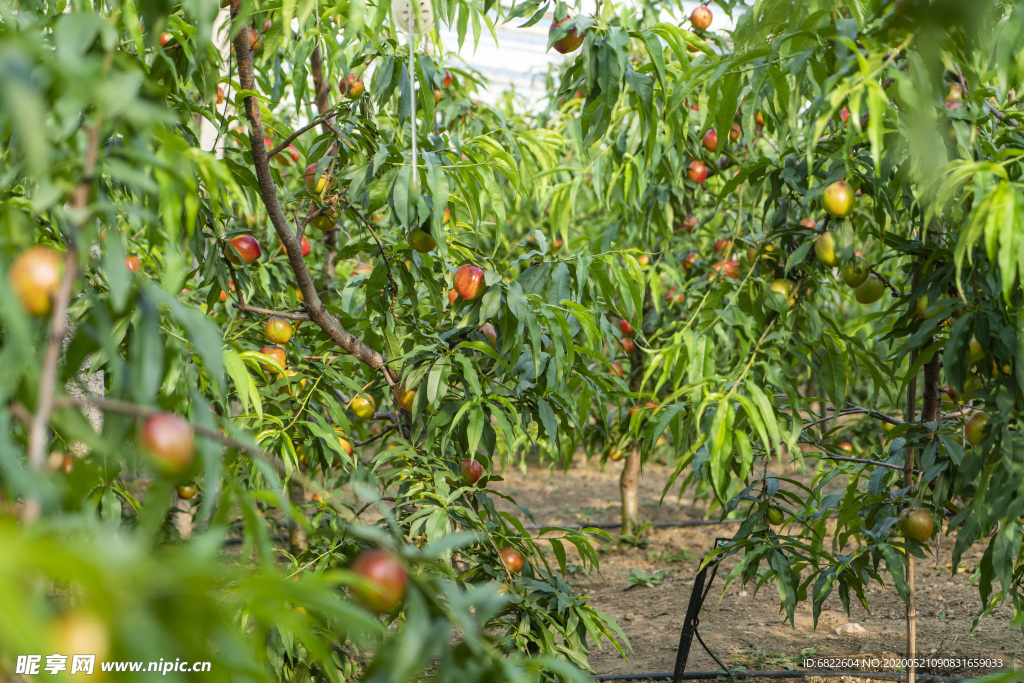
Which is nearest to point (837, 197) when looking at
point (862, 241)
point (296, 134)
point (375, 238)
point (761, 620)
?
point (862, 241)

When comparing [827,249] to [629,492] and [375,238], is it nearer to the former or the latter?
[375,238]

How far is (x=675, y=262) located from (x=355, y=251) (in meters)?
1.51

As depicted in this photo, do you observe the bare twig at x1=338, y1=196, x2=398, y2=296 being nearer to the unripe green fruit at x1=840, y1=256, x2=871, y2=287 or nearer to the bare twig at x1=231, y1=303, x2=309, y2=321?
the bare twig at x1=231, y1=303, x2=309, y2=321

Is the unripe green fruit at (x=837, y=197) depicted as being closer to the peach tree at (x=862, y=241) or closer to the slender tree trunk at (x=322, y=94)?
the peach tree at (x=862, y=241)

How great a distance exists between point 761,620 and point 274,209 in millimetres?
2002

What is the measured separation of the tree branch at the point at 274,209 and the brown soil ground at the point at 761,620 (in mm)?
816

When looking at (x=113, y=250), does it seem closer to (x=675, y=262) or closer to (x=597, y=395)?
(x=597, y=395)

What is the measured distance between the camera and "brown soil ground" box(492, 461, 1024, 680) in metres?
2.01

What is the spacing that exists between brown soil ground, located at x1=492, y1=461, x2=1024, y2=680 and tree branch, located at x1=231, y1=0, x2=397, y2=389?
82 cm

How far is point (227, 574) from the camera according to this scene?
0.48 metres

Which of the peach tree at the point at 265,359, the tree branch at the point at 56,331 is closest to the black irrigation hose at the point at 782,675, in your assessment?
the peach tree at the point at 265,359

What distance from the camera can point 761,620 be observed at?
2.40m

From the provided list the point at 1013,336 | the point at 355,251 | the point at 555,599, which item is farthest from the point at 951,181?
the point at 355,251

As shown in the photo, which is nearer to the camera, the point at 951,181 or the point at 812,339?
the point at 951,181
